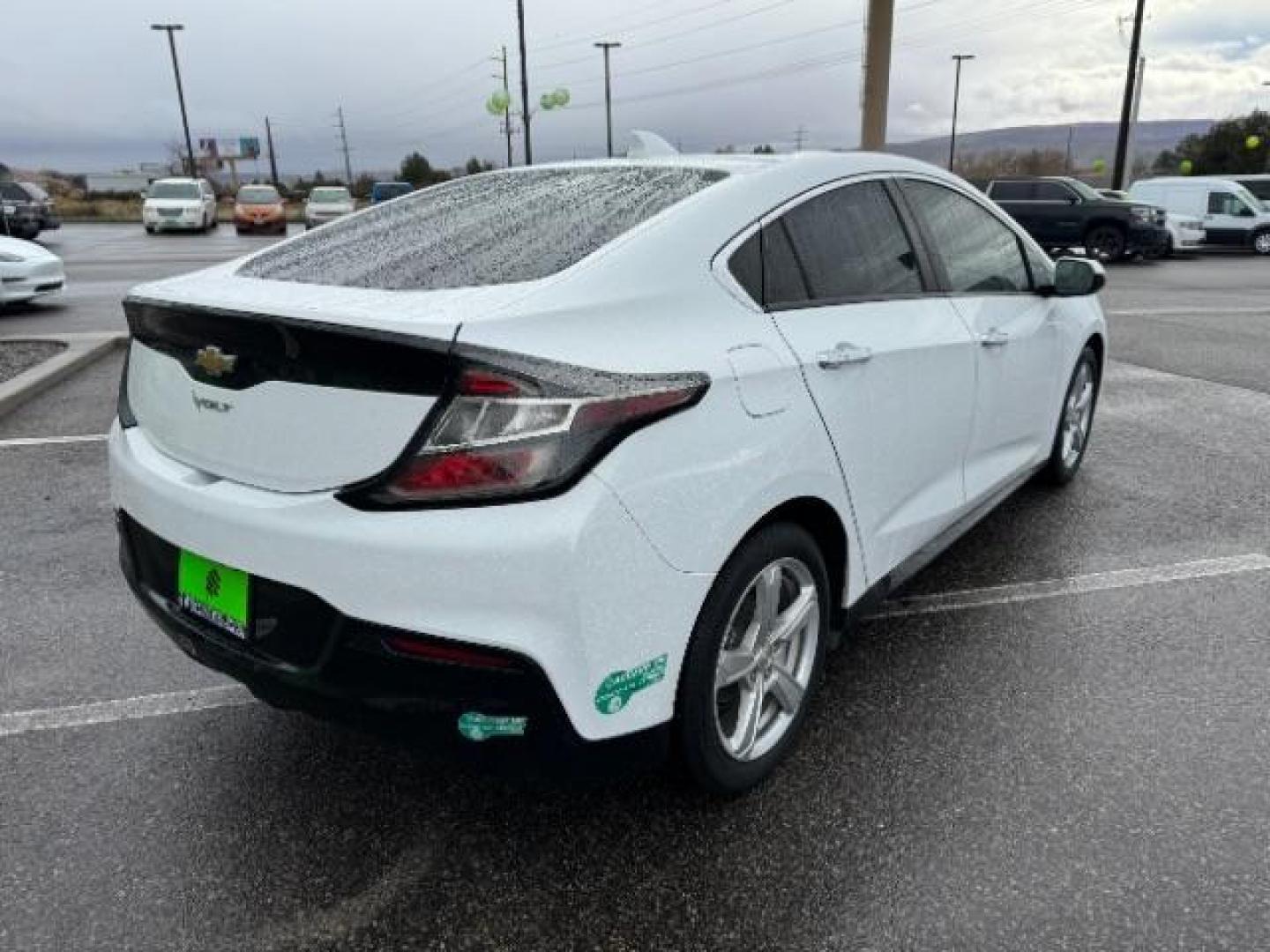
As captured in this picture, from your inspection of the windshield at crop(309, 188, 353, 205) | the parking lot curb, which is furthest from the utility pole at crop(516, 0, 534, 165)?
the parking lot curb

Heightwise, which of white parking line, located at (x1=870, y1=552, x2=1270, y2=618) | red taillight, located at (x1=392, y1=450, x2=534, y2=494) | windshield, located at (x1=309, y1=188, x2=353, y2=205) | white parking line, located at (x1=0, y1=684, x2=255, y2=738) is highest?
red taillight, located at (x1=392, y1=450, x2=534, y2=494)

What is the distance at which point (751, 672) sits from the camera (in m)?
2.51

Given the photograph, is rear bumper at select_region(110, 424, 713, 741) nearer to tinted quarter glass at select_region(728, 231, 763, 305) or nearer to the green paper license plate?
the green paper license plate

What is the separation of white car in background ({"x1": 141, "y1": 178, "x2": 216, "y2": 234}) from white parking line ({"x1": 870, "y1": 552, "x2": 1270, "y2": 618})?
102 feet

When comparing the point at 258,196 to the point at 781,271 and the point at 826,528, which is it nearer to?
the point at 781,271

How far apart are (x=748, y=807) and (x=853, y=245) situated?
159 cm

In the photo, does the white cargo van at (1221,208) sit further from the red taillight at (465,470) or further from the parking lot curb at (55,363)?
the red taillight at (465,470)

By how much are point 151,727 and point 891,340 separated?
2408 millimetres

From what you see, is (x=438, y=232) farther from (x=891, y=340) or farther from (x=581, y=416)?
(x=891, y=340)

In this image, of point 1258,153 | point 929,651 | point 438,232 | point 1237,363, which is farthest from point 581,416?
point 1258,153

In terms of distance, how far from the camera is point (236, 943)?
2053 mm

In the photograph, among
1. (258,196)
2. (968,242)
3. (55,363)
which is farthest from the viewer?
(258,196)

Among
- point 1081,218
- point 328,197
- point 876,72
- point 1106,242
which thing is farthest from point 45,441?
point 328,197

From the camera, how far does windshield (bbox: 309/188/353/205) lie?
32531 mm
